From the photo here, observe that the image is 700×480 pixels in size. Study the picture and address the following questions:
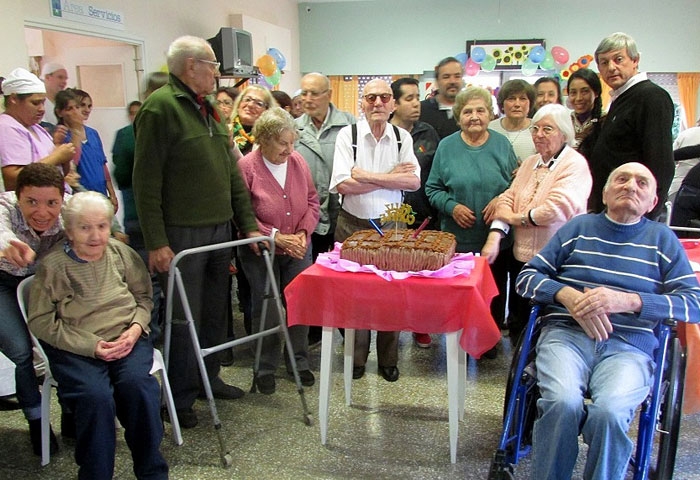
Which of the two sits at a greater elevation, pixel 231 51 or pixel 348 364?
pixel 231 51

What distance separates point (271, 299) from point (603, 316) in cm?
146

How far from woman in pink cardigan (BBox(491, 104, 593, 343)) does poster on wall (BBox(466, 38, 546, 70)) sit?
7189 millimetres

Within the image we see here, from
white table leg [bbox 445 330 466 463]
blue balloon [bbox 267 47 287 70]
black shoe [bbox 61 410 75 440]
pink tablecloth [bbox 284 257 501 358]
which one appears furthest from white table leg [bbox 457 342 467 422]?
blue balloon [bbox 267 47 287 70]

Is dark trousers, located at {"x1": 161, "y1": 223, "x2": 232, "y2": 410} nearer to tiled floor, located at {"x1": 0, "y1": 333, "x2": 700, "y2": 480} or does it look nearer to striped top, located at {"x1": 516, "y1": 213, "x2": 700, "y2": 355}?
tiled floor, located at {"x1": 0, "y1": 333, "x2": 700, "y2": 480}

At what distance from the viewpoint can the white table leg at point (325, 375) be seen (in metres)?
2.31

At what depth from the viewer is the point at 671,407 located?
6.05 ft

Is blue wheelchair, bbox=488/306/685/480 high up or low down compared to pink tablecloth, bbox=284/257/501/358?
down

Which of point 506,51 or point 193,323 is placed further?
point 506,51

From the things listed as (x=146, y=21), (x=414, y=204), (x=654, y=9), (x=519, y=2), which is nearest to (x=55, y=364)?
(x=414, y=204)

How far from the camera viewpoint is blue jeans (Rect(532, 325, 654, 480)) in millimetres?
1710

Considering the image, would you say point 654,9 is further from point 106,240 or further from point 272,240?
point 106,240

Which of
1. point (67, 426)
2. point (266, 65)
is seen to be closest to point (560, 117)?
point (67, 426)

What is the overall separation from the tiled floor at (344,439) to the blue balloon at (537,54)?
743cm

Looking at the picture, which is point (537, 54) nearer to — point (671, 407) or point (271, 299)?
point (271, 299)
